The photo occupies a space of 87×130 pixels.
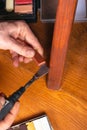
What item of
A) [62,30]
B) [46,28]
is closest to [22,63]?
[46,28]

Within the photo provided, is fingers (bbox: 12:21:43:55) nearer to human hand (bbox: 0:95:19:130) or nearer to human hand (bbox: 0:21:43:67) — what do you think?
human hand (bbox: 0:21:43:67)

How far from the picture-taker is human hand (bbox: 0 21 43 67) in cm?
46

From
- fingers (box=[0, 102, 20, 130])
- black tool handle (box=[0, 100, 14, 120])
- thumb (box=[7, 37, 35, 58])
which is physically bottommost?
fingers (box=[0, 102, 20, 130])

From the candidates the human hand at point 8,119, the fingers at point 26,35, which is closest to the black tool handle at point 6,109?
the human hand at point 8,119

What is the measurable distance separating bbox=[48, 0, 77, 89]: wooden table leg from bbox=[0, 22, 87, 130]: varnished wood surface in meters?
0.03

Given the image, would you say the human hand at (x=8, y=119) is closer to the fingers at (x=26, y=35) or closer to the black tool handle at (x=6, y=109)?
the black tool handle at (x=6, y=109)

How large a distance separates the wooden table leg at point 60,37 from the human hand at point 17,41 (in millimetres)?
49

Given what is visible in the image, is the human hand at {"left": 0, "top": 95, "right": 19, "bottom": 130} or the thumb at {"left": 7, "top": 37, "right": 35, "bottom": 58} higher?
the thumb at {"left": 7, "top": 37, "right": 35, "bottom": 58}

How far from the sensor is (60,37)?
1.26 ft

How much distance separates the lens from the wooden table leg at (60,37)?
33 centimetres

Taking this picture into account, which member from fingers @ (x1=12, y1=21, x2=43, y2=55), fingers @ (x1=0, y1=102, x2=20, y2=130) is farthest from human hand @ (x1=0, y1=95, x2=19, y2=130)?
fingers @ (x1=12, y1=21, x2=43, y2=55)

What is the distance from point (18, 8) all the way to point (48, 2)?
7 centimetres

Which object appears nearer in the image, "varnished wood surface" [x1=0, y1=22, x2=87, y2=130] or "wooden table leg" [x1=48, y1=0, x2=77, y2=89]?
"wooden table leg" [x1=48, y1=0, x2=77, y2=89]

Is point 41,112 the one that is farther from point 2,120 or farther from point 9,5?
point 9,5
